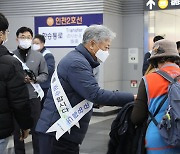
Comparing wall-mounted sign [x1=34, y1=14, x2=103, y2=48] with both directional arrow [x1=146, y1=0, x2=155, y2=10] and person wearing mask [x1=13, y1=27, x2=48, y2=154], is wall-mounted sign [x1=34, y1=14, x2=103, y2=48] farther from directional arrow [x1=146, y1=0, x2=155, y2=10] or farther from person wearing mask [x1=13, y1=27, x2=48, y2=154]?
person wearing mask [x1=13, y1=27, x2=48, y2=154]

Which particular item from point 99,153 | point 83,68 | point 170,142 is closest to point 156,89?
point 170,142

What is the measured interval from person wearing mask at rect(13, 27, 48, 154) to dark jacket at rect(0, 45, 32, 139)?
2.16 meters

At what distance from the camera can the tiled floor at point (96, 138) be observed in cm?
724

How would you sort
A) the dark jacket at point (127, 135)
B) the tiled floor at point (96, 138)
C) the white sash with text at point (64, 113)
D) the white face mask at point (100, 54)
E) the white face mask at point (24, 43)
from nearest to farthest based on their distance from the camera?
the dark jacket at point (127, 135), the white sash with text at point (64, 113), the white face mask at point (100, 54), the white face mask at point (24, 43), the tiled floor at point (96, 138)

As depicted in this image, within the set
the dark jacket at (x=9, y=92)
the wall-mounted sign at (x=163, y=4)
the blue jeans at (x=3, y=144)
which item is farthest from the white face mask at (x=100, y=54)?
the wall-mounted sign at (x=163, y=4)

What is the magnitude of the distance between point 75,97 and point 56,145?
473 mm

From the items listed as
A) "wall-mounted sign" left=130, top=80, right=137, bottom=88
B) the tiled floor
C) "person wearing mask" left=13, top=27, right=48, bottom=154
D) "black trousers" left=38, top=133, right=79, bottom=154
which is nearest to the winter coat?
"person wearing mask" left=13, top=27, right=48, bottom=154

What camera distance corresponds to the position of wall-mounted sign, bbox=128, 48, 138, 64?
38.5 ft

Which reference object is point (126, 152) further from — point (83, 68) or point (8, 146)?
point (8, 146)

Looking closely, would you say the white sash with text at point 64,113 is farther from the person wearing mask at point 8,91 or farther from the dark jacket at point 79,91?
the person wearing mask at point 8,91

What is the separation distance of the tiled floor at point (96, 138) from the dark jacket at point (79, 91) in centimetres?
333

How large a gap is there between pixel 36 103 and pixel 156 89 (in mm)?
3160

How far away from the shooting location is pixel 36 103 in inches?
241

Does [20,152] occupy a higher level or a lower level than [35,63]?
lower
